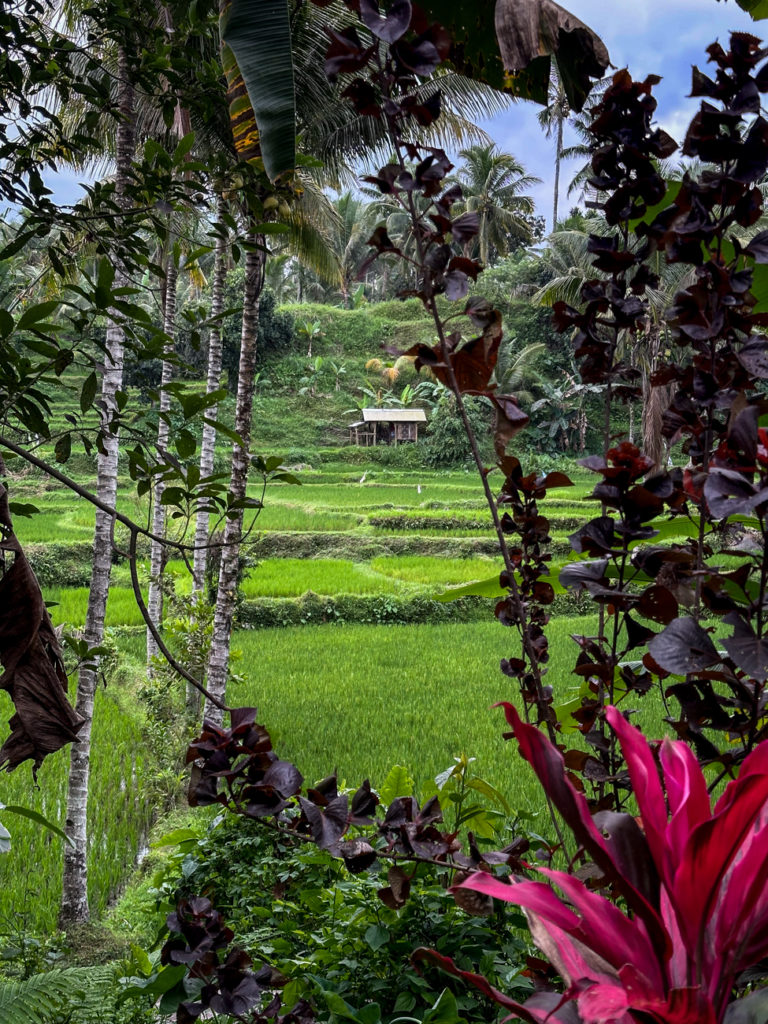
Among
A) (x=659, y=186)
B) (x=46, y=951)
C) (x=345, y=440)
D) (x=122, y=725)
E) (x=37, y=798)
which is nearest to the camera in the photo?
(x=659, y=186)

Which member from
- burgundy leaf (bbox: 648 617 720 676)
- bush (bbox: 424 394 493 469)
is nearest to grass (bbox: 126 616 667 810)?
burgundy leaf (bbox: 648 617 720 676)

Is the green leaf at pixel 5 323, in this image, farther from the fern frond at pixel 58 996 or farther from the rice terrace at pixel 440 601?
the fern frond at pixel 58 996

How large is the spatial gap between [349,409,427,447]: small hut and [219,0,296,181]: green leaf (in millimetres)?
20978

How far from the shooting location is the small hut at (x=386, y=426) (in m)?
22.6

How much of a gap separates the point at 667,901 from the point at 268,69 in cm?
147

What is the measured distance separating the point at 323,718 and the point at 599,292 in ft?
15.9

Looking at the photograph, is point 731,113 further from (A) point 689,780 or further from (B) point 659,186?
(A) point 689,780

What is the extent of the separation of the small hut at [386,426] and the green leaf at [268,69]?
20978 mm

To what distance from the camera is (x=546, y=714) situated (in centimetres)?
93

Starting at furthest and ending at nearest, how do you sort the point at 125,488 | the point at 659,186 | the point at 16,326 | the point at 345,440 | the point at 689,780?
the point at 345,440 < the point at 125,488 < the point at 16,326 < the point at 659,186 < the point at 689,780

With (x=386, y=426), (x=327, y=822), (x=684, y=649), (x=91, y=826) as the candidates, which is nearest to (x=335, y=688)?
(x=91, y=826)

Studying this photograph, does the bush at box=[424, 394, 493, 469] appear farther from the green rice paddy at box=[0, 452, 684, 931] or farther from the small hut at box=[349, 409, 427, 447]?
the green rice paddy at box=[0, 452, 684, 931]

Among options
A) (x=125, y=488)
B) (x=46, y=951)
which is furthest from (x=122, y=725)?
(x=125, y=488)

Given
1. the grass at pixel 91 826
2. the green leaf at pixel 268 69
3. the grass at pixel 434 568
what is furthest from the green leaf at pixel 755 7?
the grass at pixel 434 568
